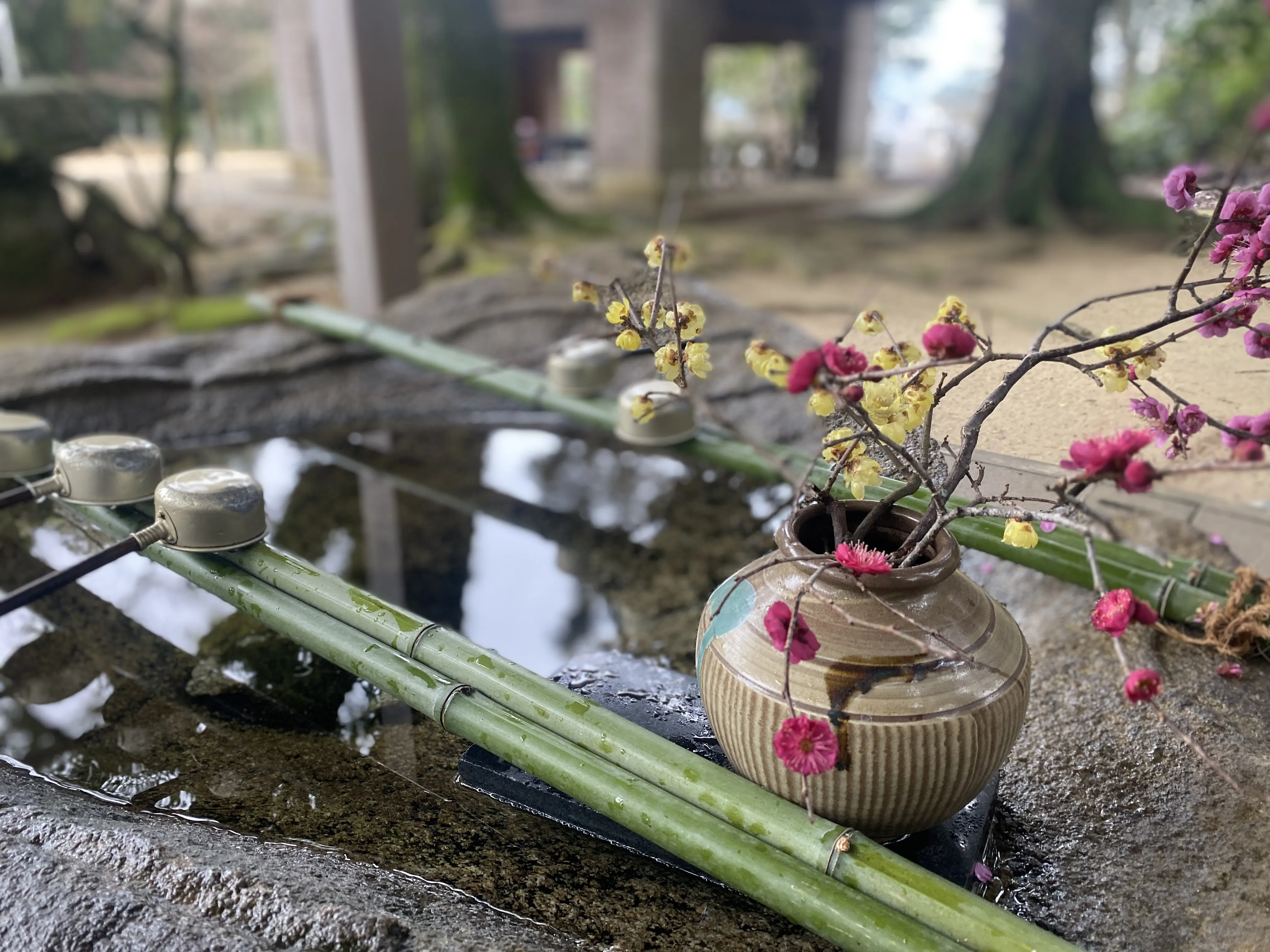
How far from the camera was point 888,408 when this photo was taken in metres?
1.34

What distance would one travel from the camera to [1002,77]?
909cm

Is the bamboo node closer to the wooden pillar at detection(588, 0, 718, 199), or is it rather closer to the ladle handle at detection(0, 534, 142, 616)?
the ladle handle at detection(0, 534, 142, 616)

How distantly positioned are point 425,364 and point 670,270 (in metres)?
2.06

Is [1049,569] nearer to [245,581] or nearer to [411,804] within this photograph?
[411,804]

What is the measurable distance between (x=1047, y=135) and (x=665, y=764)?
9.09 meters

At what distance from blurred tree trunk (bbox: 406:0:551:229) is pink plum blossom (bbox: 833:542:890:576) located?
268 inches

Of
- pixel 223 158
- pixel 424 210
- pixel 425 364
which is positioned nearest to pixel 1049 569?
pixel 425 364

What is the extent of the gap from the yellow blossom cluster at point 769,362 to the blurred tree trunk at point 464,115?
22.1ft

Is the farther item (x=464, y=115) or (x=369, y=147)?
(x=464, y=115)

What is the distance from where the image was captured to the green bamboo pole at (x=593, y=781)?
4.03ft

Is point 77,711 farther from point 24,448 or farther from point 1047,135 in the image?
point 1047,135

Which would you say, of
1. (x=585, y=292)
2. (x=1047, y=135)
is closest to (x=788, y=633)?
(x=585, y=292)

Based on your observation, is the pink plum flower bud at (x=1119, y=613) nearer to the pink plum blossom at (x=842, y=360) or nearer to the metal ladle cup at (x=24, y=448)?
the pink plum blossom at (x=842, y=360)

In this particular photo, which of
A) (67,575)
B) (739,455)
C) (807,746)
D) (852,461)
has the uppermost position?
(852,461)
